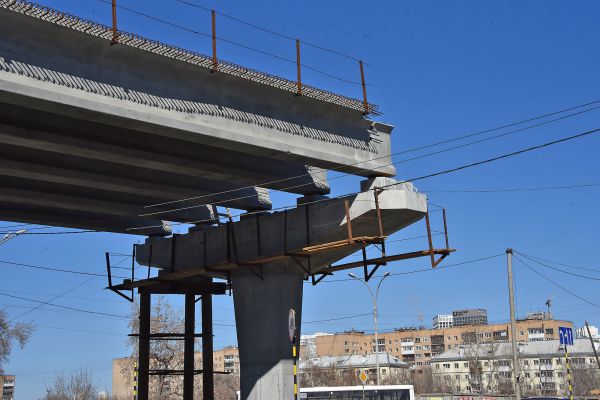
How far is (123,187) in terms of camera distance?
26969 millimetres

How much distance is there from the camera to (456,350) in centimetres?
13088

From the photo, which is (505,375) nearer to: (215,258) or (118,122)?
(215,258)

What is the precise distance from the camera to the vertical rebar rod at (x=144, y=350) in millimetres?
33188

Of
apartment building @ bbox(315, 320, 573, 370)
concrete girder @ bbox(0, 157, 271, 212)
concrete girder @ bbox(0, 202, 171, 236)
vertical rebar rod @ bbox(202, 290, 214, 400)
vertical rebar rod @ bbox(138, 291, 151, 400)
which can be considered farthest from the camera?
apartment building @ bbox(315, 320, 573, 370)

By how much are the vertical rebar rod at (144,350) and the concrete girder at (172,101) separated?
14156 millimetres

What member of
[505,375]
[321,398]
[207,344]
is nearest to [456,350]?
[505,375]

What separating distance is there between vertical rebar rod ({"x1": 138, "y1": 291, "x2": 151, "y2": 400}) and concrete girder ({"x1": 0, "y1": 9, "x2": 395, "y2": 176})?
14156 millimetres

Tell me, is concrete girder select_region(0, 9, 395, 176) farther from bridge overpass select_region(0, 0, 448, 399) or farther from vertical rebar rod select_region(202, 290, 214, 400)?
vertical rebar rod select_region(202, 290, 214, 400)

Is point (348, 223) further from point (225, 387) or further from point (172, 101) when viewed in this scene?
point (225, 387)

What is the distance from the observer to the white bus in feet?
156

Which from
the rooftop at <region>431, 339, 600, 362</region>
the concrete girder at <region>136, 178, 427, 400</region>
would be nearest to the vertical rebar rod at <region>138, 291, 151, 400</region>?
the concrete girder at <region>136, 178, 427, 400</region>

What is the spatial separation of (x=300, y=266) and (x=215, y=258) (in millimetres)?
4810

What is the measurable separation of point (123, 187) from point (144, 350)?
9951 mm

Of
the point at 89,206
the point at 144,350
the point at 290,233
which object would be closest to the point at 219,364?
the point at 144,350
